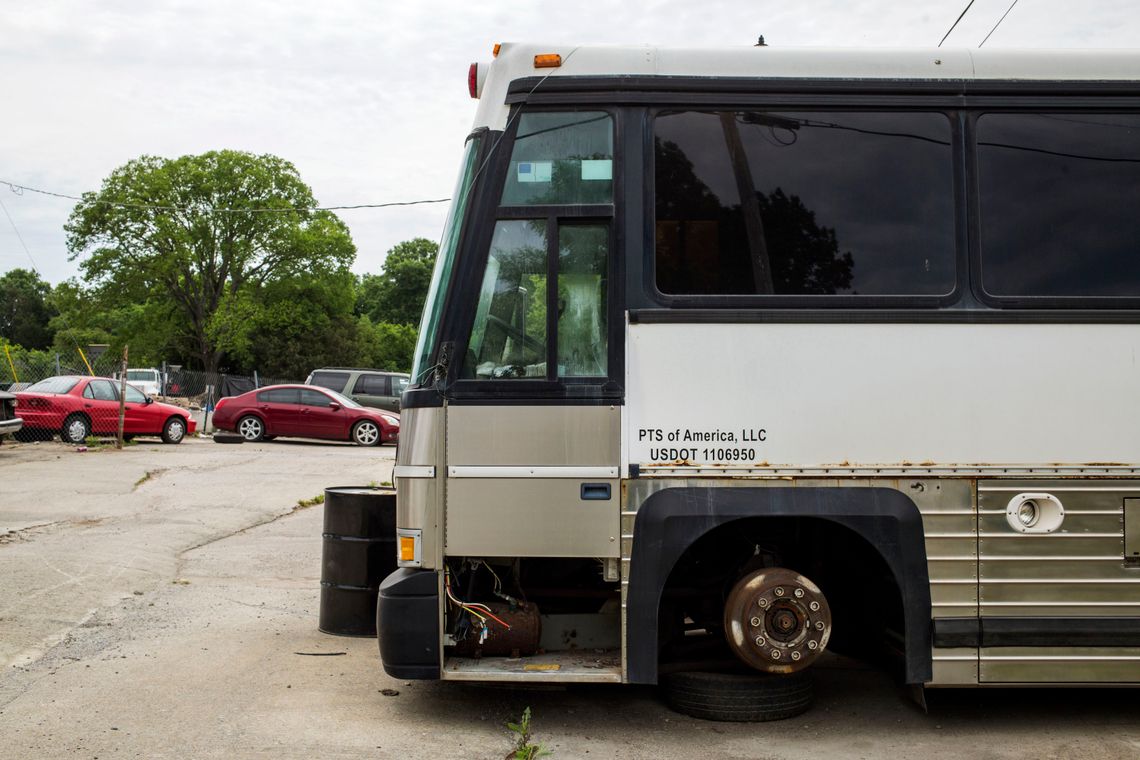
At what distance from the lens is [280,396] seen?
24859 mm

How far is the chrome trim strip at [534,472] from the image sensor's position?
5.13m

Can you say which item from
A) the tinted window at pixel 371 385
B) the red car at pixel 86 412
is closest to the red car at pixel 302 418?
the red car at pixel 86 412

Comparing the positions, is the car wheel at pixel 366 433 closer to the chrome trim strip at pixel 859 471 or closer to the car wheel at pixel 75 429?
the car wheel at pixel 75 429

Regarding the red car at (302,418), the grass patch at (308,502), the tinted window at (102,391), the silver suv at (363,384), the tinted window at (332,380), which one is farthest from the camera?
the tinted window at (332,380)

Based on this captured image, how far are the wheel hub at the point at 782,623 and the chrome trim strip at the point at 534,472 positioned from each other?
95 centimetres

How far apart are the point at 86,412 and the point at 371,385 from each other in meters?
8.17

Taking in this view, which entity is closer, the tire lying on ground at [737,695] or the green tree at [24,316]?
the tire lying on ground at [737,695]

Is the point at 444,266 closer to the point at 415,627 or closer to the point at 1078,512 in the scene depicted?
the point at 415,627

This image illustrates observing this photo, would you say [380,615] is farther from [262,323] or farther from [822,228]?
[262,323]

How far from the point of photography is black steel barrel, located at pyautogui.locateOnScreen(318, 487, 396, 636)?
22.4 ft

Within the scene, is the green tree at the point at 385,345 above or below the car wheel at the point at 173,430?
above

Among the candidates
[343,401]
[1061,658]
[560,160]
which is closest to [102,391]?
[343,401]

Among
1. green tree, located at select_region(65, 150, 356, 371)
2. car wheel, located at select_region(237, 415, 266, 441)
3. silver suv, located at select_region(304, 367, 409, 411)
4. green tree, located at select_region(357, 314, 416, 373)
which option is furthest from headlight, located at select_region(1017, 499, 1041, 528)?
green tree, located at select_region(357, 314, 416, 373)

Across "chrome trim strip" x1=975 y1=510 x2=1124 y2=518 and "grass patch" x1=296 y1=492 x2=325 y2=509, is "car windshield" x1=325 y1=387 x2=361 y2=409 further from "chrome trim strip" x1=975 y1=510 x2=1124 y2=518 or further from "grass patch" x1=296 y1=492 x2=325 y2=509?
"chrome trim strip" x1=975 y1=510 x2=1124 y2=518
